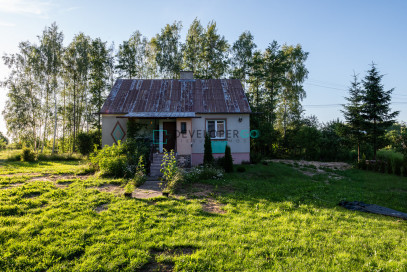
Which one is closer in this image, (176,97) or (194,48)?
(176,97)

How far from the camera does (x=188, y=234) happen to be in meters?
3.76

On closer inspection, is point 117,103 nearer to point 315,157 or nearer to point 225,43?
point 225,43

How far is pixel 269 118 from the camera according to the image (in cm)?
2041

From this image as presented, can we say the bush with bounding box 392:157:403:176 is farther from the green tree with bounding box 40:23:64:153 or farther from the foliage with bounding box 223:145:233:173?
the green tree with bounding box 40:23:64:153

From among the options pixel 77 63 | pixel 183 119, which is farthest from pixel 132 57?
pixel 183 119

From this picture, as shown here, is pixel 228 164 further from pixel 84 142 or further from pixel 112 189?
pixel 84 142

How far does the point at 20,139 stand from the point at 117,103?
51.4 ft

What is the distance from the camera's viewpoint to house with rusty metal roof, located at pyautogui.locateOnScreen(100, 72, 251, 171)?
12133 mm

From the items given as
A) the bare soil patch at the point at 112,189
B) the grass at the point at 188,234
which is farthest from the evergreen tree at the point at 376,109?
the bare soil patch at the point at 112,189

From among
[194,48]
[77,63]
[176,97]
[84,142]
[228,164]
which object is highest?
[194,48]

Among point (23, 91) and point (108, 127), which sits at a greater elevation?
point (23, 91)

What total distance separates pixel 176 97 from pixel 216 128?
11.6ft

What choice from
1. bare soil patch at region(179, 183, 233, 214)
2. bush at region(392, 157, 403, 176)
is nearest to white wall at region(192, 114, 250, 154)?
bare soil patch at region(179, 183, 233, 214)

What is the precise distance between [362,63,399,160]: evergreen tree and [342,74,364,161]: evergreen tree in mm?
331
